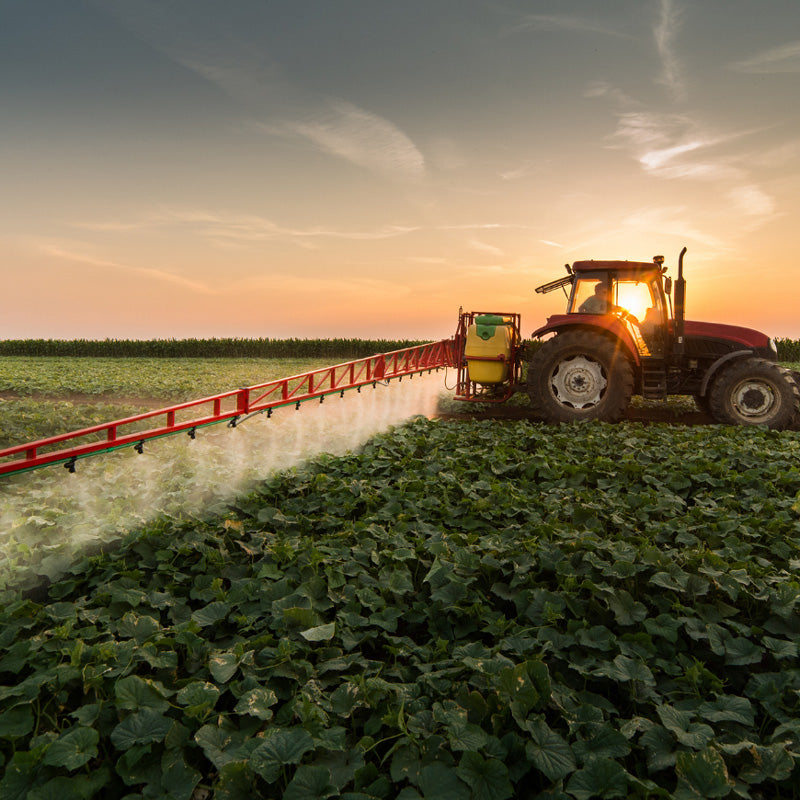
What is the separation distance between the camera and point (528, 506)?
5.16m

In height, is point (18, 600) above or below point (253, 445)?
below

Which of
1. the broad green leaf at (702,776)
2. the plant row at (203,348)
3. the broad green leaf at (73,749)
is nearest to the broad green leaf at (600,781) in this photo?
the broad green leaf at (702,776)

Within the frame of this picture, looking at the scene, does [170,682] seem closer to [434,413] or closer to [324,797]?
[324,797]

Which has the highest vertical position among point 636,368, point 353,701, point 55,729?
point 636,368

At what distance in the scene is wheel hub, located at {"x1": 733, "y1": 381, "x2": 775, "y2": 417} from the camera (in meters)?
8.73

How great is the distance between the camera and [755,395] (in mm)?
8766

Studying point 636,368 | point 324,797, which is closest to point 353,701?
point 324,797

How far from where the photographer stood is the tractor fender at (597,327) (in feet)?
28.4

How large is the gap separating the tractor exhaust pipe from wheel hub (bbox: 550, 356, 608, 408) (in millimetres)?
1180

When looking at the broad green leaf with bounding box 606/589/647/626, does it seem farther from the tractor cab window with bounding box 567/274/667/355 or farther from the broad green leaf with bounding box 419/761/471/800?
the tractor cab window with bounding box 567/274/667/355

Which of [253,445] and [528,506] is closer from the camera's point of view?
[528,506]

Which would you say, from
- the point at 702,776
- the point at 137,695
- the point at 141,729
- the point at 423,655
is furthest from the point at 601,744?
the point at 137,695

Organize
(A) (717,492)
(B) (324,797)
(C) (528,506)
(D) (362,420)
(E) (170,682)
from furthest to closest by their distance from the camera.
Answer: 1. (D) (362,420)
2. (A) (717,492)
3. (C) (528,506)
4. (E) (170,682)
5. (B) (324,797)

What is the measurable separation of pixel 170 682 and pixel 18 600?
1663mm
